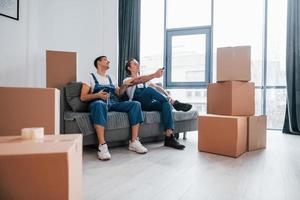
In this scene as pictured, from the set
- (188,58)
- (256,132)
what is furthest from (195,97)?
(256,132)

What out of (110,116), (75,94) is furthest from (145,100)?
(75,94)

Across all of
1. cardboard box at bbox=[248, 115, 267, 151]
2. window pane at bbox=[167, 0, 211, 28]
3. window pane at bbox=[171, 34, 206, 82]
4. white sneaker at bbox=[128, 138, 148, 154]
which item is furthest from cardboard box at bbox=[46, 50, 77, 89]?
window pane at bbox=[167, 0, 211, 28]

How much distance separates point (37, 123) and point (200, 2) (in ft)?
12.9

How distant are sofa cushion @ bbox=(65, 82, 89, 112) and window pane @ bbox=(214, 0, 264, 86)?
2828 mm

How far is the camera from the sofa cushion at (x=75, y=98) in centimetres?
249

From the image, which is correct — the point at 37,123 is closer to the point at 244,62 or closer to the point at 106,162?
the point at 106,162

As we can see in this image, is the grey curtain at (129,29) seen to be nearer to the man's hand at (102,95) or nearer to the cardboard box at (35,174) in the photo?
the man's hand at (102,95)

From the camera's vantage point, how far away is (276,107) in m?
4.14

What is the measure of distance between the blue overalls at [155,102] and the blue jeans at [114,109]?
0.99 ft

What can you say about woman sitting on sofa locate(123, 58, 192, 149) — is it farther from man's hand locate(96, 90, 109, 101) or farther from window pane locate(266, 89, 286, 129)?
window pane locate(266, 89, 286, 129)

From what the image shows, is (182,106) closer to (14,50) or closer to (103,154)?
(103,154)

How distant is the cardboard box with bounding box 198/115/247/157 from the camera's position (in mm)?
2262

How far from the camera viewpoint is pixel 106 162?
207 centimetres

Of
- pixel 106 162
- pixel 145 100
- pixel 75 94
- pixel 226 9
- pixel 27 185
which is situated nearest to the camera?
pixel 27 185
